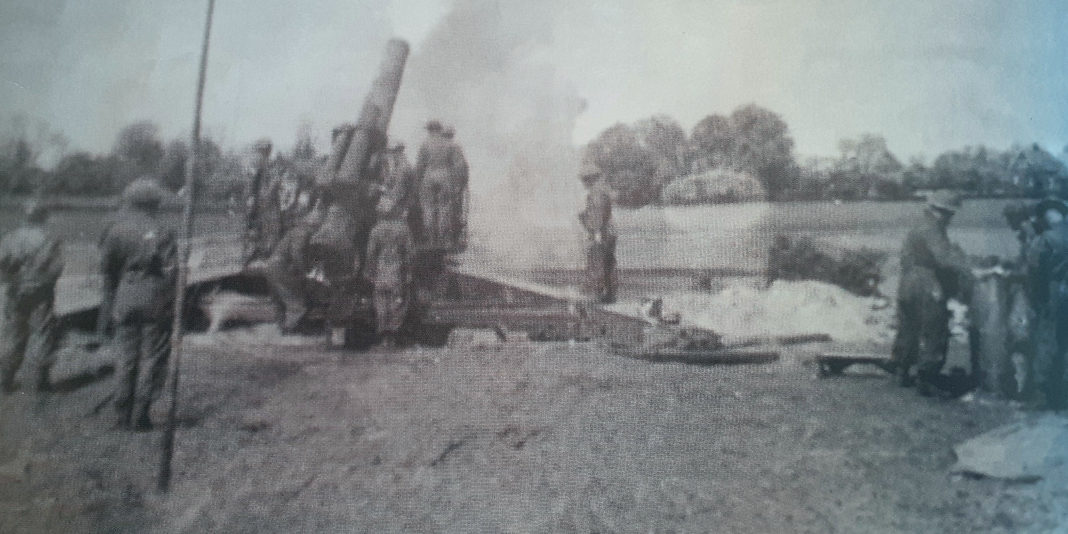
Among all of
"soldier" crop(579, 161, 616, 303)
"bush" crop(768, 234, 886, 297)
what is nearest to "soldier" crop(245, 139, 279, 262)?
"soldier" crop(579, 161, 616, 303)

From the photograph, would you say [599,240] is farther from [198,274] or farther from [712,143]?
[198,274]

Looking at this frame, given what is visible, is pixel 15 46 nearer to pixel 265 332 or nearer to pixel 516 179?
pixel 265 332

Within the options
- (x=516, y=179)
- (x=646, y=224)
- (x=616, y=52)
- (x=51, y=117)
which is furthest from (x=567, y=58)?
(x=51, y=117)

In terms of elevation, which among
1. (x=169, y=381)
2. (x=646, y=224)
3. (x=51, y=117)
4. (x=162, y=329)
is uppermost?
Answer: (x=51, y=117)

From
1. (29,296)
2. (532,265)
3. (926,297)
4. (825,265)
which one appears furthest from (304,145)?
(926,297)

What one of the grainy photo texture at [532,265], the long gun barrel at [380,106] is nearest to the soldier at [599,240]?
the grainy photo texture at [532,265]
